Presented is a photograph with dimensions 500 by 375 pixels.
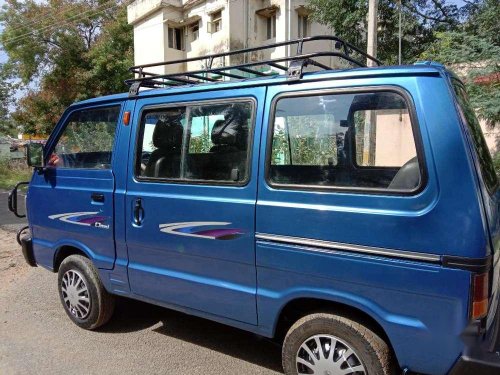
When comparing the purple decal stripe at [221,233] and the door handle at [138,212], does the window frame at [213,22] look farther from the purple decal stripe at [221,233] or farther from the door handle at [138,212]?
the purple decal stripe at [221,233]

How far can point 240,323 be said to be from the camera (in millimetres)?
2979

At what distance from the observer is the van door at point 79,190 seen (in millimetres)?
3645

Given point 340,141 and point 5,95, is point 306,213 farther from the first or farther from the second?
point 5,95

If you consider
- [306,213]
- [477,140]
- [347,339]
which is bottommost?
[347,339]

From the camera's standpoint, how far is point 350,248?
2.41 meters

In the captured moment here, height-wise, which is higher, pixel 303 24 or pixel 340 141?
pixel 303 24

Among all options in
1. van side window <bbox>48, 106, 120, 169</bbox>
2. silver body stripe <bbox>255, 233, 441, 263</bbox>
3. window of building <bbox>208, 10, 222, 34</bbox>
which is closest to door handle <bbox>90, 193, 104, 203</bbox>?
van side window <bbox>48, 106, 120, 169</bbox>

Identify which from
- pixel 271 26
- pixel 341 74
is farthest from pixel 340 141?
pixel 271 26

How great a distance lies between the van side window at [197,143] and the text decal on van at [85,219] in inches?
21.4

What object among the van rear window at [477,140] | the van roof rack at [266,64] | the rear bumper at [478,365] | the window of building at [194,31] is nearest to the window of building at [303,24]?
the window of building at [194,31]

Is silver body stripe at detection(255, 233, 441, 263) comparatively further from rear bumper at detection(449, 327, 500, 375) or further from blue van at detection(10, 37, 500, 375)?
rear bumper at detection(449, 327, 500, 375)

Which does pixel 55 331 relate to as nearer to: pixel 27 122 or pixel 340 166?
pixel 340 166

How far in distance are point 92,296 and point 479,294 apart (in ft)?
10.0

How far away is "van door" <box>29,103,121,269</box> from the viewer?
3645 millimetres
